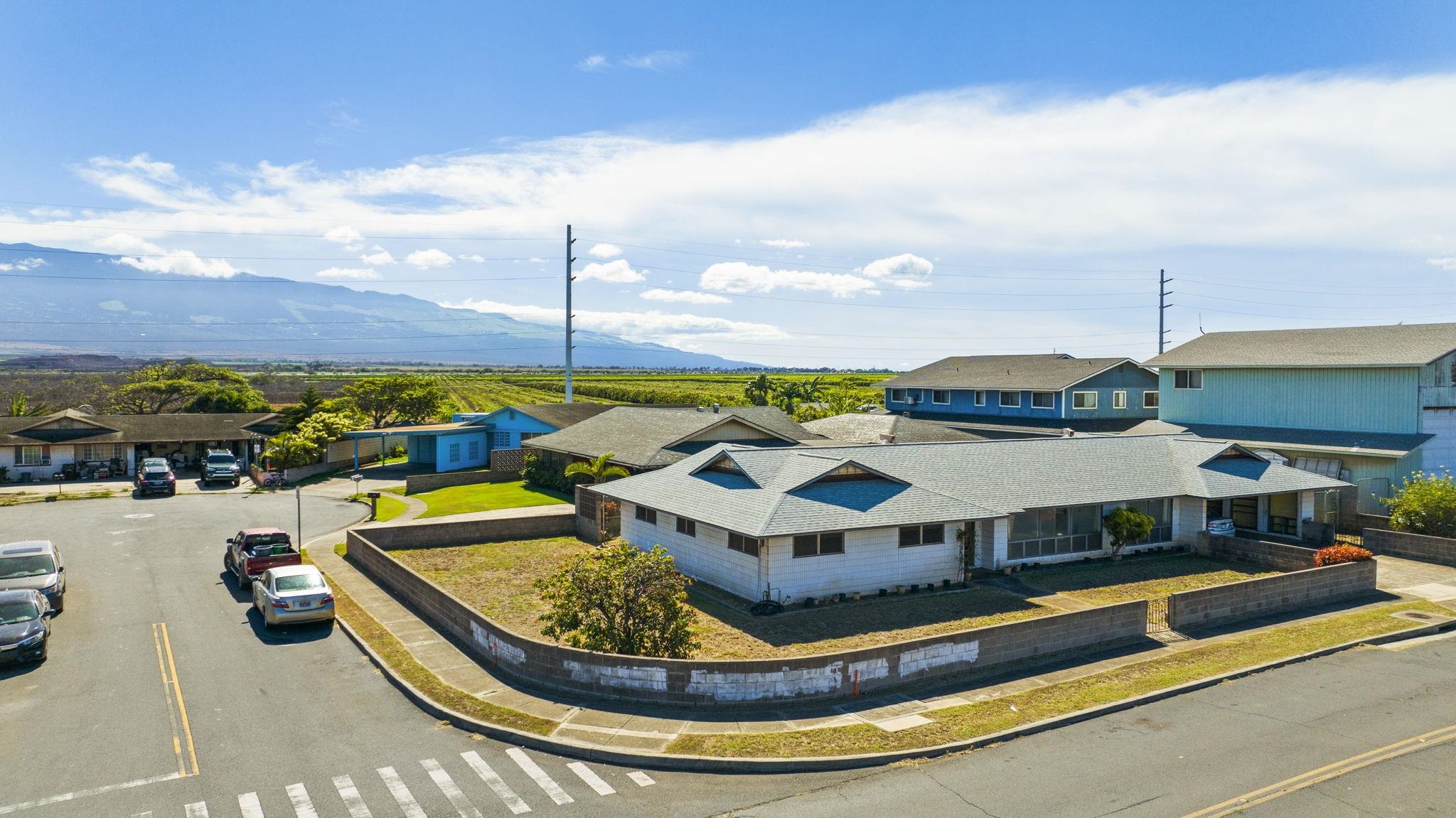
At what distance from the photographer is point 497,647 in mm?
20531

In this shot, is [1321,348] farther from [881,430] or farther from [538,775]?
[538,775]

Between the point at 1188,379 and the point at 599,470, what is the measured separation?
36.3m

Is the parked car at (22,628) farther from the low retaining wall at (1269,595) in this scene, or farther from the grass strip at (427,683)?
the low retaining wall at (1269,595)

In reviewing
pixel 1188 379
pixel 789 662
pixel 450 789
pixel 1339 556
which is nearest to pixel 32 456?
pixel 450 789

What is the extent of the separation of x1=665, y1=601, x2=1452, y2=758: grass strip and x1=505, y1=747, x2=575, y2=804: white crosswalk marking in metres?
2.26

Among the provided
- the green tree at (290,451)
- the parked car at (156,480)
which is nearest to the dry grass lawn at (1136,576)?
the green tree at (290,451)

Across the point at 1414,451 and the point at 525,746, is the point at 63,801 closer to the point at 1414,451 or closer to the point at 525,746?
the point at 525,746

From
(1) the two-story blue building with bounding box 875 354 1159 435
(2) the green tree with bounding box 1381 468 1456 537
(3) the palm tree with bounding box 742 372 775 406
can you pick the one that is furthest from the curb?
(3) the palm tree with bounding box 742 372 775 406

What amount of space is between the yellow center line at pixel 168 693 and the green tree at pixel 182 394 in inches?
2761

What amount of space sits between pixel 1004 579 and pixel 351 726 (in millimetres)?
21770

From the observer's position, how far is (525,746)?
53.8ft

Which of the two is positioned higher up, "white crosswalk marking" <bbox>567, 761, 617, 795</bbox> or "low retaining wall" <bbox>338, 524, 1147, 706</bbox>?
"low retaining wall" <bbox>338, 524, 1147, 706</bbox>

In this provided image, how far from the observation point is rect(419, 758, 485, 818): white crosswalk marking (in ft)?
44.9

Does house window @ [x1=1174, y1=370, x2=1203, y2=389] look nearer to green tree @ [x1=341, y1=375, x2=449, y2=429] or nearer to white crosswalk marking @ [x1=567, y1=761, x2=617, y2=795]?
white crosswalk marking @ [x1=567, y1=761, x2=617, y2=795]
